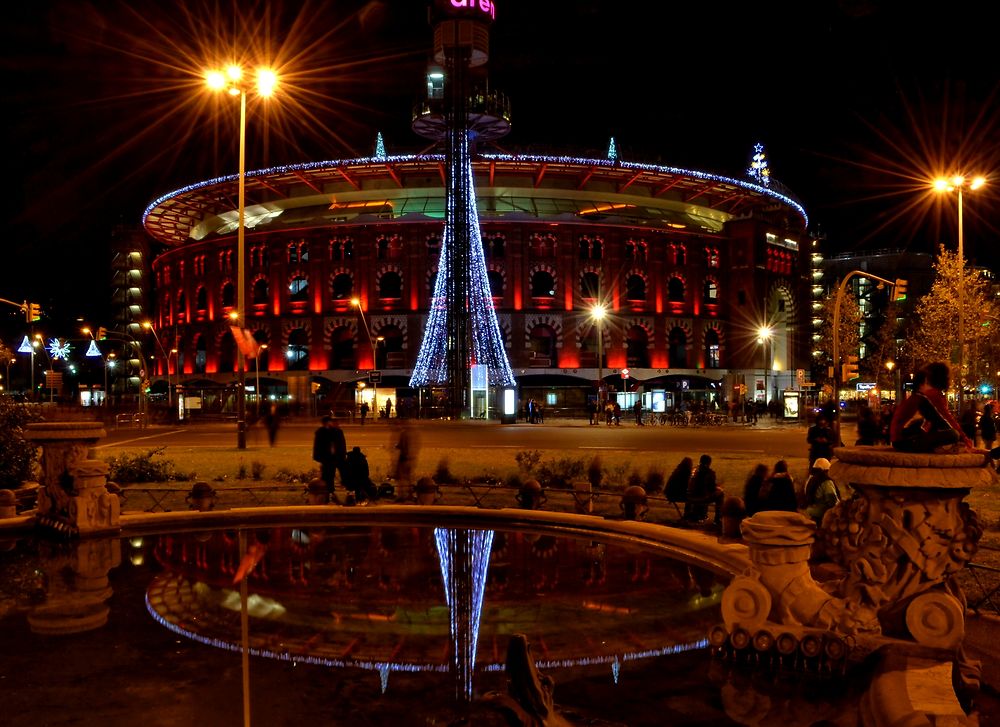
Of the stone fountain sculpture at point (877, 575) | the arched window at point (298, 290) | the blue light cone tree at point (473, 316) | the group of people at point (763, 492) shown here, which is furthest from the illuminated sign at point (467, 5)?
the stone fountain sculpture at point (877, 575)

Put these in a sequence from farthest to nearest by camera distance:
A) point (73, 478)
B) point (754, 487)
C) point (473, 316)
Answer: point (473, 316) → point (73, 478) → point (754, 487)

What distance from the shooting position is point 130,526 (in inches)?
524

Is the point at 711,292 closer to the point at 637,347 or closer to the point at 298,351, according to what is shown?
the point at 637,347

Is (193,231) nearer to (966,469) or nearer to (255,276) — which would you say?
(255,276)

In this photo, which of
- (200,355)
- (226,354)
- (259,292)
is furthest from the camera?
(200,355)

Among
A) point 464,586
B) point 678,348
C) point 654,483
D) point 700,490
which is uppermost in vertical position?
point 678,348

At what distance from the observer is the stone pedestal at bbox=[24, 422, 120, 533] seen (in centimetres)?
1246

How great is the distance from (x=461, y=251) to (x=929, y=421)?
49.0m

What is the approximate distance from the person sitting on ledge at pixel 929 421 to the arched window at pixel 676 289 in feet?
221

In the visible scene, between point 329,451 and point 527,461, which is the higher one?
point 329,451

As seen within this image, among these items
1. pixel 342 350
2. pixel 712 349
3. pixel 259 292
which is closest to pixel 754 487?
pixel 342 350

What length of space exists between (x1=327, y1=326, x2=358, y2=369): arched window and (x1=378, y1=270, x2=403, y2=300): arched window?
13.9 feet

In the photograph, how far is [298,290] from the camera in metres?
73.0

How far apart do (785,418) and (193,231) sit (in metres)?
57.6
